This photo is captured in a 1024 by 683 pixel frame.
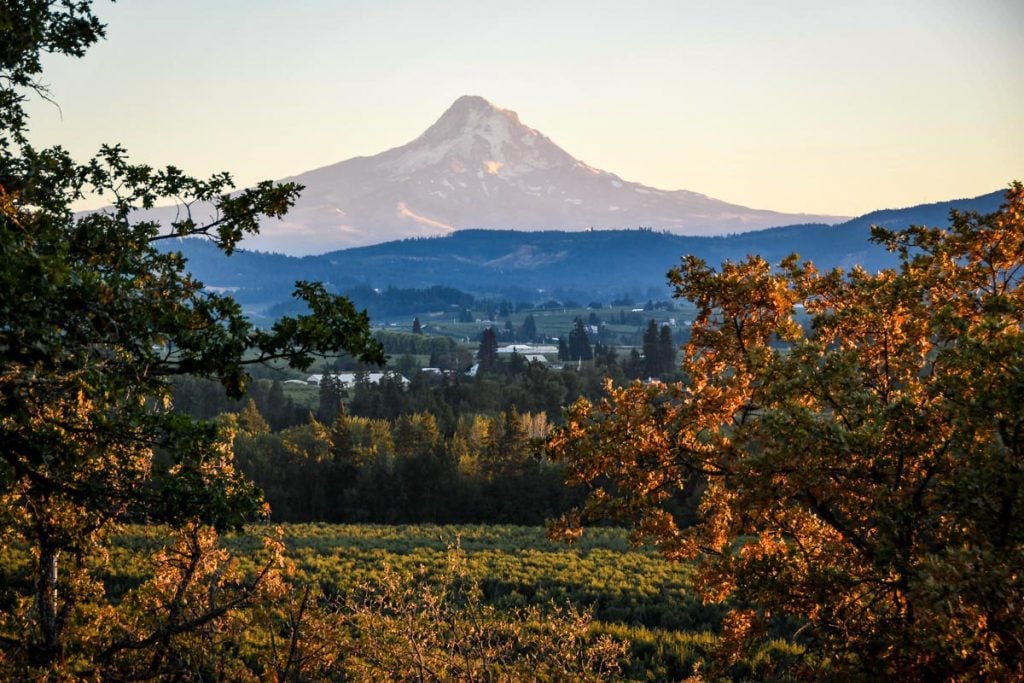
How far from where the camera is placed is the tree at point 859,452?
7336 millimetres

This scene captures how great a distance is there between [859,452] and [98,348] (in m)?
7.93

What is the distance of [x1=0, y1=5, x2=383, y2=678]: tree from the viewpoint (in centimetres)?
690

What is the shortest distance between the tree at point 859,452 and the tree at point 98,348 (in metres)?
5.21

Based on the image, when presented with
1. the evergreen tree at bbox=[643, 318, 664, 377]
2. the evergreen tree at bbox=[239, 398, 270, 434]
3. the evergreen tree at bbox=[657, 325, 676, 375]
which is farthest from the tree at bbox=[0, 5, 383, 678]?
the evergreen tree at bbox=[657, 325, 676, 375]

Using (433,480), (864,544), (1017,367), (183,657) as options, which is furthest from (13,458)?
(433,480)

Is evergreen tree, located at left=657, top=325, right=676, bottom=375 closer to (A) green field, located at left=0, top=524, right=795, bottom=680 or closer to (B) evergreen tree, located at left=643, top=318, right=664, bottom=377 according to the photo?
(B) evergreen tree, located at left=643, top=318, right=664, bottom=377

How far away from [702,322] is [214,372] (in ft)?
27.0

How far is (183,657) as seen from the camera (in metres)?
9.84

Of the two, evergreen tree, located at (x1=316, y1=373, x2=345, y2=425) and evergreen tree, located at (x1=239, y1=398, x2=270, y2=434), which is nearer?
evergreen tree, located at (x1=239, y1=398, x2=270, y2=434)

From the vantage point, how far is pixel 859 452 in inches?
337

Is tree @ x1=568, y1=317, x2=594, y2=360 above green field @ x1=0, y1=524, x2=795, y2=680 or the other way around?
the other way around

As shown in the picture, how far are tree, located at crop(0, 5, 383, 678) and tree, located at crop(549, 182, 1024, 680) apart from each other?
17.1 feet

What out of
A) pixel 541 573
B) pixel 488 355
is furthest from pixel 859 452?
pixel 488 355

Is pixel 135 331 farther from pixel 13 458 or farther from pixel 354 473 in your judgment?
pixel 354 473
